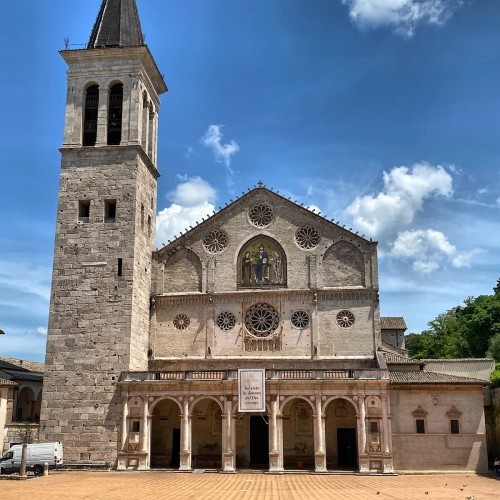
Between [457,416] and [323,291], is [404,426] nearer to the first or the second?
[457,416]

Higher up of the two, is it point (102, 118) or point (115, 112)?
point (115, 112)

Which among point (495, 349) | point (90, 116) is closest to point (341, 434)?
point (495, 349)

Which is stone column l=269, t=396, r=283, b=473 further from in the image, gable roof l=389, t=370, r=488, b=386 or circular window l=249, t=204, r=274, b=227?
circular window l=249, t=204, r=274, b=227

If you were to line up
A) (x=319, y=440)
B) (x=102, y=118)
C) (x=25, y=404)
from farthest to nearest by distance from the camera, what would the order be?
(x=25, y=404)
(x=102, y=118)
(x=319, y=440)

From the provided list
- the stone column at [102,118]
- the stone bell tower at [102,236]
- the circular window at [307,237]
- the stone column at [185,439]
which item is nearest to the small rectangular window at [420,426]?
the circular window at [307,237]

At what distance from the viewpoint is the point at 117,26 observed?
44469 millimetres

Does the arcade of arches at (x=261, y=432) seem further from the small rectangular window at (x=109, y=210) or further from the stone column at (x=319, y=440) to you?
the small rectangular window at (x=109, y=210)

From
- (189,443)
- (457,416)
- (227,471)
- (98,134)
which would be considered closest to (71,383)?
(189,443)

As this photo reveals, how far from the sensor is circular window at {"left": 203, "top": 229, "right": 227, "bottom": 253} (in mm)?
42969

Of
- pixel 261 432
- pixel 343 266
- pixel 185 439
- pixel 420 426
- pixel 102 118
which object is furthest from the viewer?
pixel 102 118

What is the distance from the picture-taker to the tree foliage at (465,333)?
63.4m

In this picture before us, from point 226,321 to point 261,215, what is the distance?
7.65 m

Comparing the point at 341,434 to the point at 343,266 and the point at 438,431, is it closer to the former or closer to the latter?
the point at 438,431

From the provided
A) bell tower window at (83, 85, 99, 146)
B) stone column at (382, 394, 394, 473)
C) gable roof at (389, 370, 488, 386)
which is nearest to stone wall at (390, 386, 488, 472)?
gable roof at (389, 370, 488, 386)
